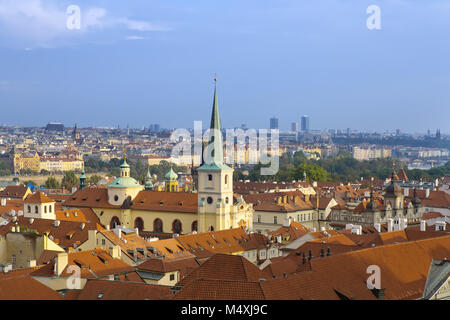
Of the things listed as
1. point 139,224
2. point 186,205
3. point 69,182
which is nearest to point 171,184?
point 139,224

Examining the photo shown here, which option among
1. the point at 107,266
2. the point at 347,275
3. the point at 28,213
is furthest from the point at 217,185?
the point at 347,275

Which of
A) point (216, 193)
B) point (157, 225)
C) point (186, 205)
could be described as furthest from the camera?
point (157, 225)

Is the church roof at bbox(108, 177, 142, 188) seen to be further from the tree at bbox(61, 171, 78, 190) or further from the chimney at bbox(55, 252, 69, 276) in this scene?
the tree at bbox(61, 171, 78, 190)

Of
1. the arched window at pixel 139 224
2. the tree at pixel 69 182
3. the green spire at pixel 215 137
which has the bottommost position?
the tree at pixel 69 182

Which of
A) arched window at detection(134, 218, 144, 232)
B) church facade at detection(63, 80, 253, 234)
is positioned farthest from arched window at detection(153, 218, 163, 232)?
arched window at detection(134, 218, 144, 232)

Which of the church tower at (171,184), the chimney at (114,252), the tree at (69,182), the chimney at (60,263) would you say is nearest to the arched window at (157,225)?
the church tower at (171,184)

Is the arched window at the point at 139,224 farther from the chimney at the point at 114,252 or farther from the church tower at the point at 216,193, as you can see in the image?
the chimney at the point at 114,252

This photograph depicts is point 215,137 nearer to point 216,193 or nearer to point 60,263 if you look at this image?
point 216,193

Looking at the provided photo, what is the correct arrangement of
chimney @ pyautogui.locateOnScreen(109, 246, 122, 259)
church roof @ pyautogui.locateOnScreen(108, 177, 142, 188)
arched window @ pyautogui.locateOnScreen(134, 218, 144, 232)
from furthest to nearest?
church roof @ pyautogui.locateOnScreen(108, 177, 142, 188) < arched window @ pyautogui.locateOnScreen(134, 218, 144, 232) < chimney @ pyautogui.locateOnScreen(109, 246, 122, 259)
